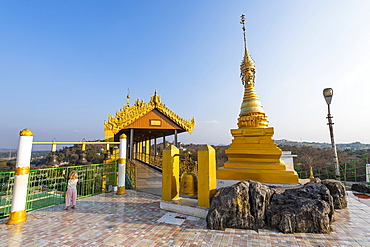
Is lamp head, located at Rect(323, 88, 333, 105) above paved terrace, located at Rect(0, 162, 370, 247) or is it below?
→ above

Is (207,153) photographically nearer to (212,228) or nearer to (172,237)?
(212,228)

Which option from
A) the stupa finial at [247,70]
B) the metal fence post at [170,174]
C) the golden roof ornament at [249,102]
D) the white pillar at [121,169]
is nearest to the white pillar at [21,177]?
the white pillar at [121,169]

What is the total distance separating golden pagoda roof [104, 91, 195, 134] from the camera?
440 inches

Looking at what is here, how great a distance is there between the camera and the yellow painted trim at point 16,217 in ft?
16.1

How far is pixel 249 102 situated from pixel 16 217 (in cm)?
897

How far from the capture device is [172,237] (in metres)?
4.04

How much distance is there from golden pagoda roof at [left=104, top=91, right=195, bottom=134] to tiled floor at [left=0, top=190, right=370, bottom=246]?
19.2 feet

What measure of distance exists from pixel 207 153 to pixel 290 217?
8.12 feet

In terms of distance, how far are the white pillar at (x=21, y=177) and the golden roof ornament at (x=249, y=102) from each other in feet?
25.0

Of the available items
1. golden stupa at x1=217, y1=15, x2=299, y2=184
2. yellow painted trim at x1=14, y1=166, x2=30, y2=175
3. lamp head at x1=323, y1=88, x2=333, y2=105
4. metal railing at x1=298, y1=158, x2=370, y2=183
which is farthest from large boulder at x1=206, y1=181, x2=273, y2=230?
lamp head at x1=323, y1=88, x2=333, y2=105

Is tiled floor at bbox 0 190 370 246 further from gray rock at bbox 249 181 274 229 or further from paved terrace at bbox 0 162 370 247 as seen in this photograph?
gray rock at bbox 249 181 274 229

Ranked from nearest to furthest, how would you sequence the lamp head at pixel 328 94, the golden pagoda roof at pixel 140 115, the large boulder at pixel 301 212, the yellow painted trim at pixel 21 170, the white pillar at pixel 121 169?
1. the large boulder at pixel 301 212
2. the yellow painted trim at pixel 21 170
3. the white pillar at pixel 121 169
4. the golden pagoda roof at pixel 140 115
5. the lamp head at pixel 328 94

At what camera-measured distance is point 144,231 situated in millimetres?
4379

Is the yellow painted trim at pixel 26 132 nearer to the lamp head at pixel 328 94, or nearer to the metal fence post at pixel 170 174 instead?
the metal fence post at pixel 170 174
